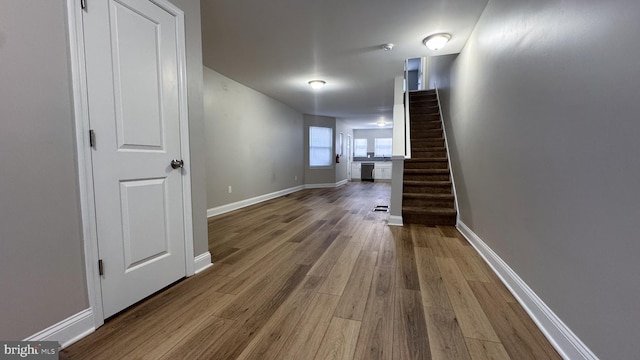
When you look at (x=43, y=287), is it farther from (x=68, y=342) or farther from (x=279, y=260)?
(x=279, y=260)

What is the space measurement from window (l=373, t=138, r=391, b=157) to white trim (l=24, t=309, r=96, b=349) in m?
10.7

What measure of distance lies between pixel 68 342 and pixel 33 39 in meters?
1.39

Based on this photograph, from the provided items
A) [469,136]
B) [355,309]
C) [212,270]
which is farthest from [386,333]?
[469,136]

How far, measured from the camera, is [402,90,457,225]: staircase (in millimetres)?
Answer: 3543

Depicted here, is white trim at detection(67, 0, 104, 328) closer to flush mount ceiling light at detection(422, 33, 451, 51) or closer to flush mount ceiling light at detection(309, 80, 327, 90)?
flush mount ceiling light at detection(422, 33, 451, 51)

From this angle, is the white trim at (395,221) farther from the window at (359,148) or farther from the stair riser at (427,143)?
the window at (359,148)

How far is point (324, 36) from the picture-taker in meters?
2.91

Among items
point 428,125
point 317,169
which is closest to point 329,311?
point 428,125

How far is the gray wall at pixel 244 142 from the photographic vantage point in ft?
13.0

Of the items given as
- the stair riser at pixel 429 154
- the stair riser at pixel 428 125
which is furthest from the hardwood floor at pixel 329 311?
the stair riser at pixel 428 125

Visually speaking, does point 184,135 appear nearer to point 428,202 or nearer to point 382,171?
point 428,202

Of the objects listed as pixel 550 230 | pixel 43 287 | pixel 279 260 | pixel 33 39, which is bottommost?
pixel 279 260

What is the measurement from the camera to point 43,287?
1.15 m

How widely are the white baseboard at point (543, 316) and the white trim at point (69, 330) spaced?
2.27 meters
